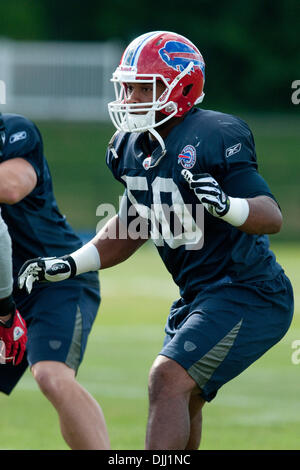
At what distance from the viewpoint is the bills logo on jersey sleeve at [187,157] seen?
355cm

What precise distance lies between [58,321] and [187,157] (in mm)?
976

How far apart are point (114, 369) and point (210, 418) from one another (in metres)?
1.48

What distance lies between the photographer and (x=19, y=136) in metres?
3.97

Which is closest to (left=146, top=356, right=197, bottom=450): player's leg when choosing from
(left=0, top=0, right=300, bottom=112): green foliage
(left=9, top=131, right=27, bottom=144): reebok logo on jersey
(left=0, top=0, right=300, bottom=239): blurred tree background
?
(left=9, top=131, right=27, bottom=144): reebok logo on jersey

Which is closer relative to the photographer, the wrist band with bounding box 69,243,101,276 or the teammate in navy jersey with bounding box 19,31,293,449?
the teammate in navy jersey with bounding box 19,31,293,449

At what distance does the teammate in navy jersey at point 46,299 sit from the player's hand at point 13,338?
0.16 m

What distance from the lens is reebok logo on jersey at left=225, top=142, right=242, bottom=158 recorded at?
11.5 ft

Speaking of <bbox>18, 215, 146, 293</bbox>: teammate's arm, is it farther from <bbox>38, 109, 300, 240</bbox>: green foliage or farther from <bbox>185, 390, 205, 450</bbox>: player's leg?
<bbox>38, 109, 300, 240</bbox>: green foliage

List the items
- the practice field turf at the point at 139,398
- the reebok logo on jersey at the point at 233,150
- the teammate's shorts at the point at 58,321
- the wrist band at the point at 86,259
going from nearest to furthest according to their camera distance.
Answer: the reebok logo on jersey at the point at 233,150 < the wrist band at the point at 86,259 < the teammate's shorts at the point at 58,321 < the practice field turf at the point at 139,398

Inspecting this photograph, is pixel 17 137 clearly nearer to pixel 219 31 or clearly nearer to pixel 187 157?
pixel 187 157

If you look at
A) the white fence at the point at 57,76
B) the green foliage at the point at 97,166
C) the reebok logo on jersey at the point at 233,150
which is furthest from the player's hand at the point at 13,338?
the white fence at the point at 57,76

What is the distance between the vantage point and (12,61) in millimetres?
22781

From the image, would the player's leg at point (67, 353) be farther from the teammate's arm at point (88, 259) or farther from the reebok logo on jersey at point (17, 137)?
the reebok logo on jersey at point (17, 137)

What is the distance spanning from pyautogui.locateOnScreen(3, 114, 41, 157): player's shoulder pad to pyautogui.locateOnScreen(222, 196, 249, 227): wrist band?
103cm
